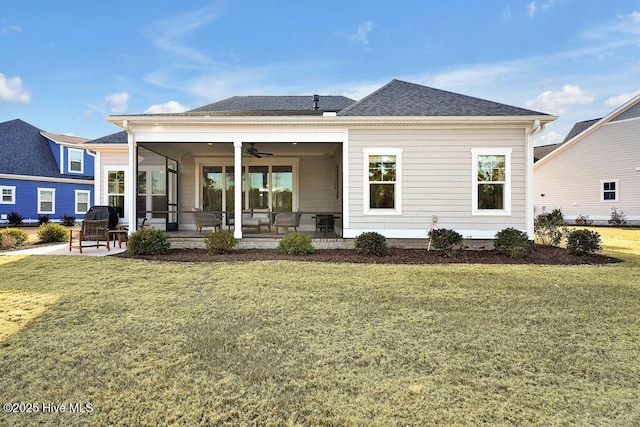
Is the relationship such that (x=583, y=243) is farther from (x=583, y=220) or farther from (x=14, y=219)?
(x=14, y=219)

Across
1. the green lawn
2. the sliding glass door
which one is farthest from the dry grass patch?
the sliding glass door

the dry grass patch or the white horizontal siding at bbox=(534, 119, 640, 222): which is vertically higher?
the white horizontal siding at bbox=(534, 119, 640, 222)

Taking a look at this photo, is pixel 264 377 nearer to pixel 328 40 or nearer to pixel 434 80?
pixel 328 40

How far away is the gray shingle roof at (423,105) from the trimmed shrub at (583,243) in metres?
3.32

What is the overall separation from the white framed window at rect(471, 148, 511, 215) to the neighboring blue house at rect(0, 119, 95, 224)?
2115 cm

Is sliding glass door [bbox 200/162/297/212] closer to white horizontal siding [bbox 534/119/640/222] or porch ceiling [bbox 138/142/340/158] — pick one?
porch ceiling [bbox 138/142/340/158]

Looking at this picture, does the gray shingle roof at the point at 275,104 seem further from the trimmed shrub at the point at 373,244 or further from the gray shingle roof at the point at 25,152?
the gray shingle roof at the point at 25,152

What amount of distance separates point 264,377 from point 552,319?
356 centimetres

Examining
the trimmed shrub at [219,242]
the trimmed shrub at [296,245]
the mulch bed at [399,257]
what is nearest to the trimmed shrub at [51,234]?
the mulch bed at [399,257]

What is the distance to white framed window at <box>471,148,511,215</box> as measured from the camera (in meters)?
9.24

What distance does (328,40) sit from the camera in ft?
54.0

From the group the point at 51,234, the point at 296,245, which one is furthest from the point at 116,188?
the point at 296,245

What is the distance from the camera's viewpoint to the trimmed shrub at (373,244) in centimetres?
843

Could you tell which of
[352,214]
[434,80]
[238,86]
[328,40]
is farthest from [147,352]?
[434,80]
